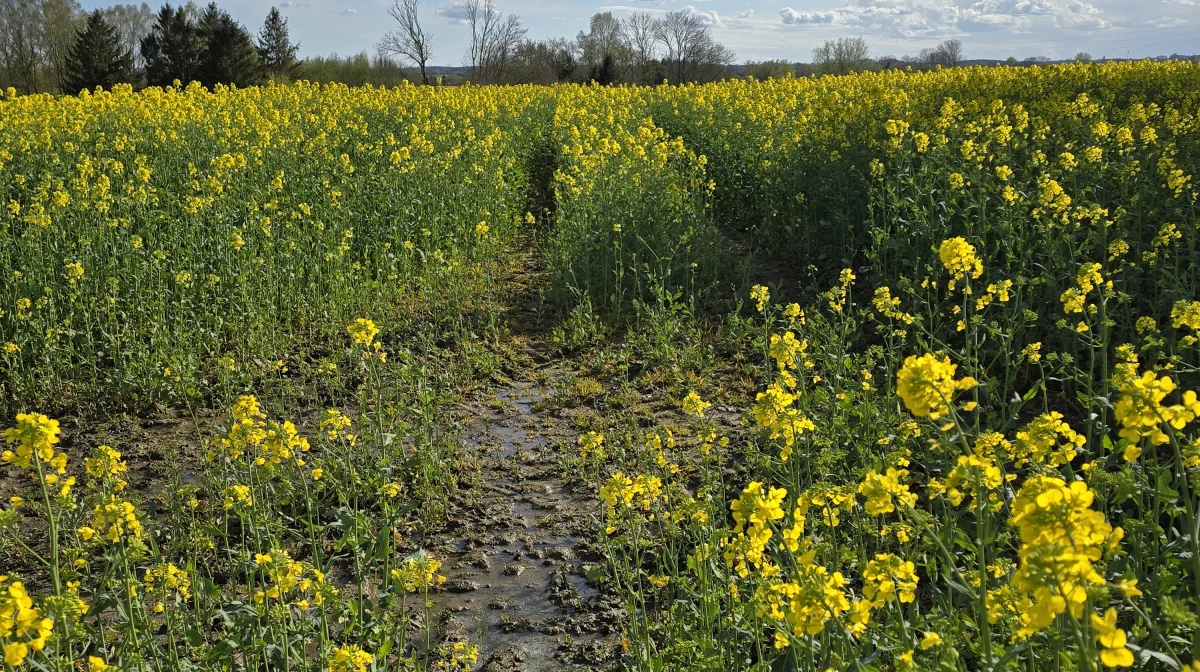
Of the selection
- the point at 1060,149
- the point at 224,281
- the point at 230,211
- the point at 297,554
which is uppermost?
the point at 1060,149

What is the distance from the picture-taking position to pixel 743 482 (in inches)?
189

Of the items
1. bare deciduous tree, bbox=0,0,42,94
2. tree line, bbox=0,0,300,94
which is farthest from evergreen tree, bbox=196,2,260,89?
bare deciduous tree, bbox=0,0,42,94

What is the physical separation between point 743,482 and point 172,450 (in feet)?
10.9

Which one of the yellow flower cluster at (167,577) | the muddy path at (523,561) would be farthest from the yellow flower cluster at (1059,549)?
the yellow flower cluster at (167,577)

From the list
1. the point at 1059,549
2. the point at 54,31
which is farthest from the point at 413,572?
the point at 54,31

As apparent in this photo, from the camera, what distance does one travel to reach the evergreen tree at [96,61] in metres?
38.8

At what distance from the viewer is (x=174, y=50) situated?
42.2m

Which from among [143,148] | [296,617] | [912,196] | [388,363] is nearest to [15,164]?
[143,148]

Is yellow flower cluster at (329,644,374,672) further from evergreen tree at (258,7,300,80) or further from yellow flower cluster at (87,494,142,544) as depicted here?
evergreen tree at (258,7,300,80)

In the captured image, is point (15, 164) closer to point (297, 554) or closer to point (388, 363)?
point (388, 363)

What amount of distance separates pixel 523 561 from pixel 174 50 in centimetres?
4527

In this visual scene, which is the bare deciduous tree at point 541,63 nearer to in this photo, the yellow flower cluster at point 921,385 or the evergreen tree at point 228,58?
the evergreen tree at point 228,58

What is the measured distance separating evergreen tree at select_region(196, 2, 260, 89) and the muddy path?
39.4 m

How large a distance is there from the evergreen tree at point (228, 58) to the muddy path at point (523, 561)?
39398 mm
